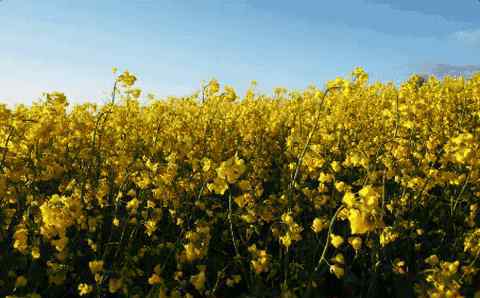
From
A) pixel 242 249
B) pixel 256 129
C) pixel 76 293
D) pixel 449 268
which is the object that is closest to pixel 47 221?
pixel 76 293

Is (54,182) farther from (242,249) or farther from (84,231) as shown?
(242,249)

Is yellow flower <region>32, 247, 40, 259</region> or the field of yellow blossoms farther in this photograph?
the field of yellow blossoms

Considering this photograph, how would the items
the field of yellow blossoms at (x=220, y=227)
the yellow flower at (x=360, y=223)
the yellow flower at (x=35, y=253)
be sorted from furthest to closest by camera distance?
the field of yellow blossoms at (x=220, y=227)
the yellow flower at (x=35, y=253)
the yellow flower at (x=360, y=223)

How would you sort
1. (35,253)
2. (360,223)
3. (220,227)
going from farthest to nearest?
(220,227), (35,253), (360,223)

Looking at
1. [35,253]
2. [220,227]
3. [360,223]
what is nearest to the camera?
[360,223]

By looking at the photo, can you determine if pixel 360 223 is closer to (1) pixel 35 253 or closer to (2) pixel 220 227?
(1) pixel 35 253

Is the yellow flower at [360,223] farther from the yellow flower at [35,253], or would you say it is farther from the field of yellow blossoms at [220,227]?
the yellow flower at [35,253]

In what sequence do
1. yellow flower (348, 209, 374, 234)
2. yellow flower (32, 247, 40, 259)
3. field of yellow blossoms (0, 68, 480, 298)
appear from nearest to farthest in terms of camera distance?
yellow flower (348, 209, 374, 234)
yellow flower (32, 247, 40, 259)
field of yellow blossoms (0, 68, 480, 298)

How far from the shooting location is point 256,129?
7250mm

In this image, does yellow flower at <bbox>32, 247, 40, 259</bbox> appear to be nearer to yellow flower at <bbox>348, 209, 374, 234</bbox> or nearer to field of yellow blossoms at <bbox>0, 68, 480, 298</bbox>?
field of yellow blossoms at <bbox>0, 68, 480, 298</bbox>

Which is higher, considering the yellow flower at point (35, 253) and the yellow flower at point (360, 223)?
the yellow flower at point (360, 223)

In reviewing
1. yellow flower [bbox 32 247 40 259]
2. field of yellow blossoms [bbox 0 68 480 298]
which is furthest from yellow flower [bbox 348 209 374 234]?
→ yellow flower [bbox 32 247 40 259]

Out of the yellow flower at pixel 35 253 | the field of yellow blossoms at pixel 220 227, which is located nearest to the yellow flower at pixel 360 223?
the field of yellow blossoms at pixel 220 227

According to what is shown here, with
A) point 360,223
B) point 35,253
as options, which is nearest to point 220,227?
A: point 35,253
